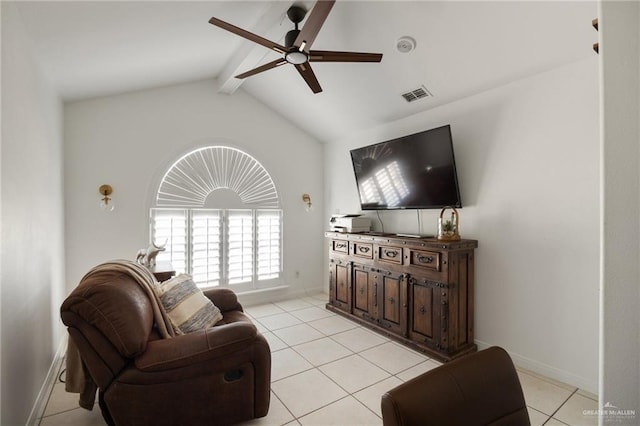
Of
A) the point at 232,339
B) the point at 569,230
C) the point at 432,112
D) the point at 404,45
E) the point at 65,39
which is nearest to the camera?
the point at 232,339

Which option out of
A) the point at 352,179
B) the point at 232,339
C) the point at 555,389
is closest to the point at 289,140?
the point at 352,179

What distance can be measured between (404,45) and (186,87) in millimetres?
2816

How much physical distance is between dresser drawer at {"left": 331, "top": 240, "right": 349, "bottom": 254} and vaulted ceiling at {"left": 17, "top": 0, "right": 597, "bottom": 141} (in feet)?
5.55

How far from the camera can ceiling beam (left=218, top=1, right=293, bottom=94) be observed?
8.66 feet

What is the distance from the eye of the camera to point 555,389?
7.86 ft

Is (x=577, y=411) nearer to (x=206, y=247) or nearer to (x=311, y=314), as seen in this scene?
(x=311, y=314)

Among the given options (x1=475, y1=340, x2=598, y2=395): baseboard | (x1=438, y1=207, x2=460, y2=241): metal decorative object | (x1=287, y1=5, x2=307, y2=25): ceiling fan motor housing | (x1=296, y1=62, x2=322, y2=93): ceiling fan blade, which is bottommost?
(x1=475, y1=340, x2=598, y2=395): baseboard

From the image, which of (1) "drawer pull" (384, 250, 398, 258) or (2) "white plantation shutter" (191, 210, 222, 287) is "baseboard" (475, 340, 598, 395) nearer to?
(1) "drawer pull" (384, 250, 398, 258)

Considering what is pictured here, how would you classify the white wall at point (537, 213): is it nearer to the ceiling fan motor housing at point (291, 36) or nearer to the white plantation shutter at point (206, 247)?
the ceiling fan motor housing at point (291, 36)

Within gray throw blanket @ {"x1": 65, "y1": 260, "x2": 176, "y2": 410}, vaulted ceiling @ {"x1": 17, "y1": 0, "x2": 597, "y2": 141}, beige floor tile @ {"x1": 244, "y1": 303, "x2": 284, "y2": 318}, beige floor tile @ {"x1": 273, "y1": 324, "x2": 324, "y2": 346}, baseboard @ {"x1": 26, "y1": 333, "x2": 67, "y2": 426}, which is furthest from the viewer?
beige floor tile @ {"x1": 244, "y1": 303, "x2": 284, "y2": 318}

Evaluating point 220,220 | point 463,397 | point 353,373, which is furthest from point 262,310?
point 463,397

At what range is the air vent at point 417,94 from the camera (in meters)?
3.22

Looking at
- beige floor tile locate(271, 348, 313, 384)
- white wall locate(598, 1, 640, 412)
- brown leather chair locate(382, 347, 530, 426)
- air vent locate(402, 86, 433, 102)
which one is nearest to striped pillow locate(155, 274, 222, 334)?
beige floor tile locate(271, 348, 313, 384)

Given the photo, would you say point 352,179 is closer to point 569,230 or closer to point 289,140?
point 289,140
